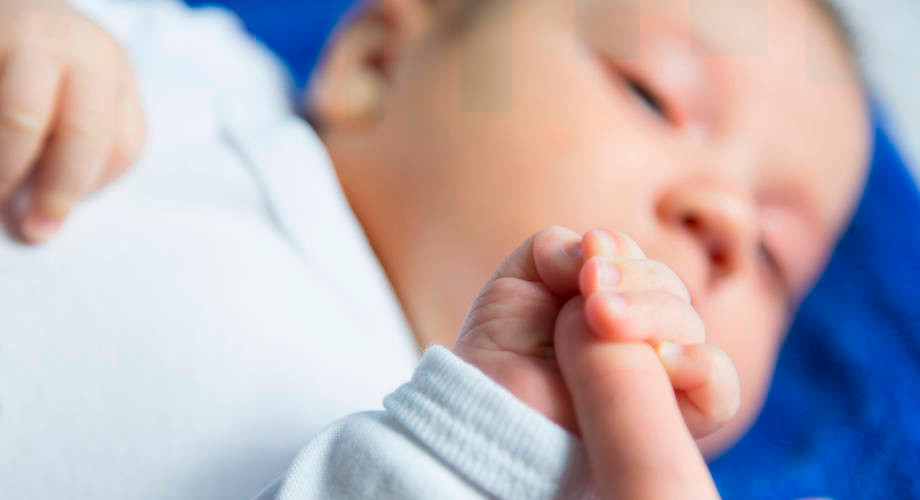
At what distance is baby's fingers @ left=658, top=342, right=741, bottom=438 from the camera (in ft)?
1.16

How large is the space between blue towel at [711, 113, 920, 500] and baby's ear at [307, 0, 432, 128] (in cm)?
59

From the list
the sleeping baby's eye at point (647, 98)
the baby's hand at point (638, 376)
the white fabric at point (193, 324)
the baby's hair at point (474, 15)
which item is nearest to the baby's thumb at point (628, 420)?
the baby's hand at point (638, 376)

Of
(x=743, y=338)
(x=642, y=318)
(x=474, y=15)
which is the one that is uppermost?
(x=474, y=15)

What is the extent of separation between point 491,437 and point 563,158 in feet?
1.07

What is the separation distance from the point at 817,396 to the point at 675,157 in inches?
19.3

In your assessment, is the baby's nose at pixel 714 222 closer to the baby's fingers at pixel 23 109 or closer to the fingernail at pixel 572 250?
the fingernail at pixel 572 250

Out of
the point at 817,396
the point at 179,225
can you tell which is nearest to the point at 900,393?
the point at 817,396

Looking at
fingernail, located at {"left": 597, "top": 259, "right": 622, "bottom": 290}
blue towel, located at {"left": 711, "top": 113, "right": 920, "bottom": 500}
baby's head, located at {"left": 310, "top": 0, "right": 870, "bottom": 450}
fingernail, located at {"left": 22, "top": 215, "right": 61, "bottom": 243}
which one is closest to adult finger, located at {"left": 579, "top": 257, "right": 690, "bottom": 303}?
fingernail, located at {"left": 597, "top": 259, "right": 622, "bottom": 290}

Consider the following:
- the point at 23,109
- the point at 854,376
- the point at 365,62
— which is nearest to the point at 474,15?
the point at 365,62

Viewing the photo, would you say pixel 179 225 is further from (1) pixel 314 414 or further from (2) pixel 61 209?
(1) pixel 314 414

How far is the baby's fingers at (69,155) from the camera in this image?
56cm

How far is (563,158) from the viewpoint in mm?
625

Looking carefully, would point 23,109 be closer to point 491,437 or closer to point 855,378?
point 491,437

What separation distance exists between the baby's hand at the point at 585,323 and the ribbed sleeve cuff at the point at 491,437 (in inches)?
0.5
